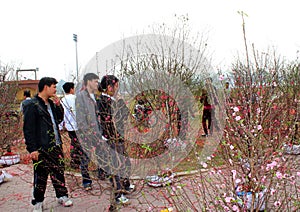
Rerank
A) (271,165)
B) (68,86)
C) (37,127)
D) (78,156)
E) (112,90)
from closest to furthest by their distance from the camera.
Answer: (271,165), (37,127), (112,90), (78,156), (68,86)

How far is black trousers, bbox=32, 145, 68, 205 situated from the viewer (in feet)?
10.3

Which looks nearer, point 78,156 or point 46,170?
point 46,170

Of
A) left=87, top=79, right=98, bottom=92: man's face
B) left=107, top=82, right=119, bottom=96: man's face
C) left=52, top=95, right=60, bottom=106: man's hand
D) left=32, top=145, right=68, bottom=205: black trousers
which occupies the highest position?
left=87, top=79, right=98, bottom=92: man's face

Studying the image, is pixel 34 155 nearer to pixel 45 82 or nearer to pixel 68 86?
pixel 45 82

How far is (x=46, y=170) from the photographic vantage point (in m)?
3.19

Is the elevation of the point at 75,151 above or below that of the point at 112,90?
below

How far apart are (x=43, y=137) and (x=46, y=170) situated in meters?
0.40

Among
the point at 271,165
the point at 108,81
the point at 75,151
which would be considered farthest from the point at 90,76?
the point at 271,165

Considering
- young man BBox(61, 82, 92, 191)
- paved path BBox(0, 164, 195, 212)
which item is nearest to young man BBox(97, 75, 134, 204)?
paved path BBox(0, 164, 195, 212)

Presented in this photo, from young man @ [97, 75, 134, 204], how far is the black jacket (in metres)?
0.61

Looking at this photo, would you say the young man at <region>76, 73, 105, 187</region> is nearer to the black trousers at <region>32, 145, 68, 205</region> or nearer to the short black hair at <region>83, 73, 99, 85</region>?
the short black hair at <region>83, 73, 99, 85</region>

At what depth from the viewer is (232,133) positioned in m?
2.79

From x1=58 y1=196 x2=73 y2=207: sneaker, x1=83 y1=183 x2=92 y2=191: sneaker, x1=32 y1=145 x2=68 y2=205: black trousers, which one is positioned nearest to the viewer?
x1=32 y1=145 x2=68 y2=205: black trousers

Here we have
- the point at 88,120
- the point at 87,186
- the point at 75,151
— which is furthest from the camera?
the point at 87,186
